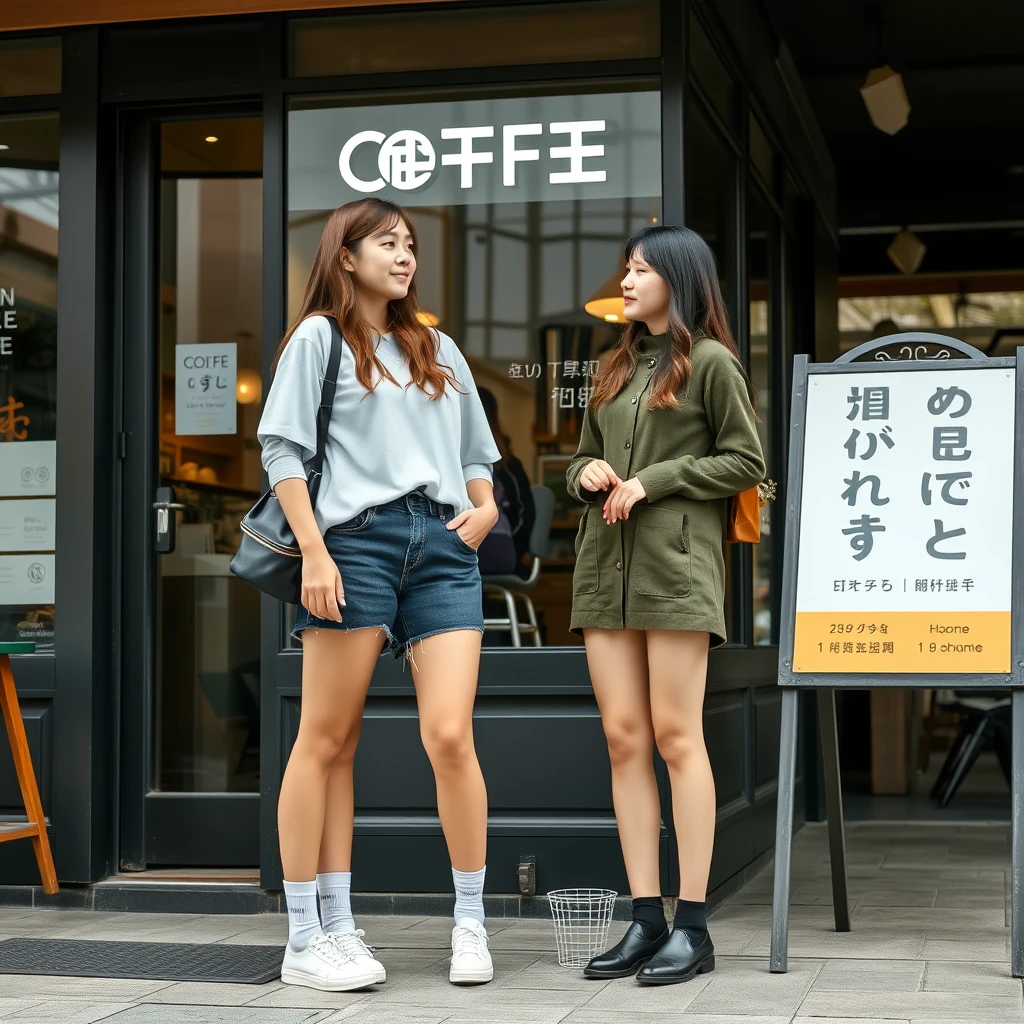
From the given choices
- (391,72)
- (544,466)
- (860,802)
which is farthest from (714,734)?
(860,802)

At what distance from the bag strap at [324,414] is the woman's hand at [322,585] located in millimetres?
164

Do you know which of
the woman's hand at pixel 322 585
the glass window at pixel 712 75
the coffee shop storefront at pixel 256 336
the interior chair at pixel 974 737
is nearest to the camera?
the woman's hand at pixel 322 585

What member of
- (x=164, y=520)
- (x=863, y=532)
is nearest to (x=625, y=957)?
(x=863, y=532)

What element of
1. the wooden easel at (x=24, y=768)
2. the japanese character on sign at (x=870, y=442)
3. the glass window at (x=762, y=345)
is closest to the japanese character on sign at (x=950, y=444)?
the japanese character on sign at (x=870, y=442)

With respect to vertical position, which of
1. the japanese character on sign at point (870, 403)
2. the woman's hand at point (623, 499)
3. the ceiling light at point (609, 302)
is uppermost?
the ceiling light at point (609, 302)

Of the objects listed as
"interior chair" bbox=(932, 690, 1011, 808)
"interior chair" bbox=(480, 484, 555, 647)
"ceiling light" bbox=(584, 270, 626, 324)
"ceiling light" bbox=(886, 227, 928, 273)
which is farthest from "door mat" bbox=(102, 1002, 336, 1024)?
"ceiling light" bbox=(886, 227, 928, 273)

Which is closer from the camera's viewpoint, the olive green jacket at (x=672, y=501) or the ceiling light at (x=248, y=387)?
the olive green jacket at (x=672, y=501)

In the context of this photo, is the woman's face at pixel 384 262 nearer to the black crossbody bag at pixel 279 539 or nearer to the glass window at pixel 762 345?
the black crossbody bag at pixel 279 539

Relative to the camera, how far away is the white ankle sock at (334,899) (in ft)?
11.6

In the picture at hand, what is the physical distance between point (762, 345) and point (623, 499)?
8.68 ft

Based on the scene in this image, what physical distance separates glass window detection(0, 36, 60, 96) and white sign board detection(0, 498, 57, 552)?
4.35 ft

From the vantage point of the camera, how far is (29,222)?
16.3 ft

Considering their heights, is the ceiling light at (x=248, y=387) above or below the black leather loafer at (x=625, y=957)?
above

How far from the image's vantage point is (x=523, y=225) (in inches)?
179
